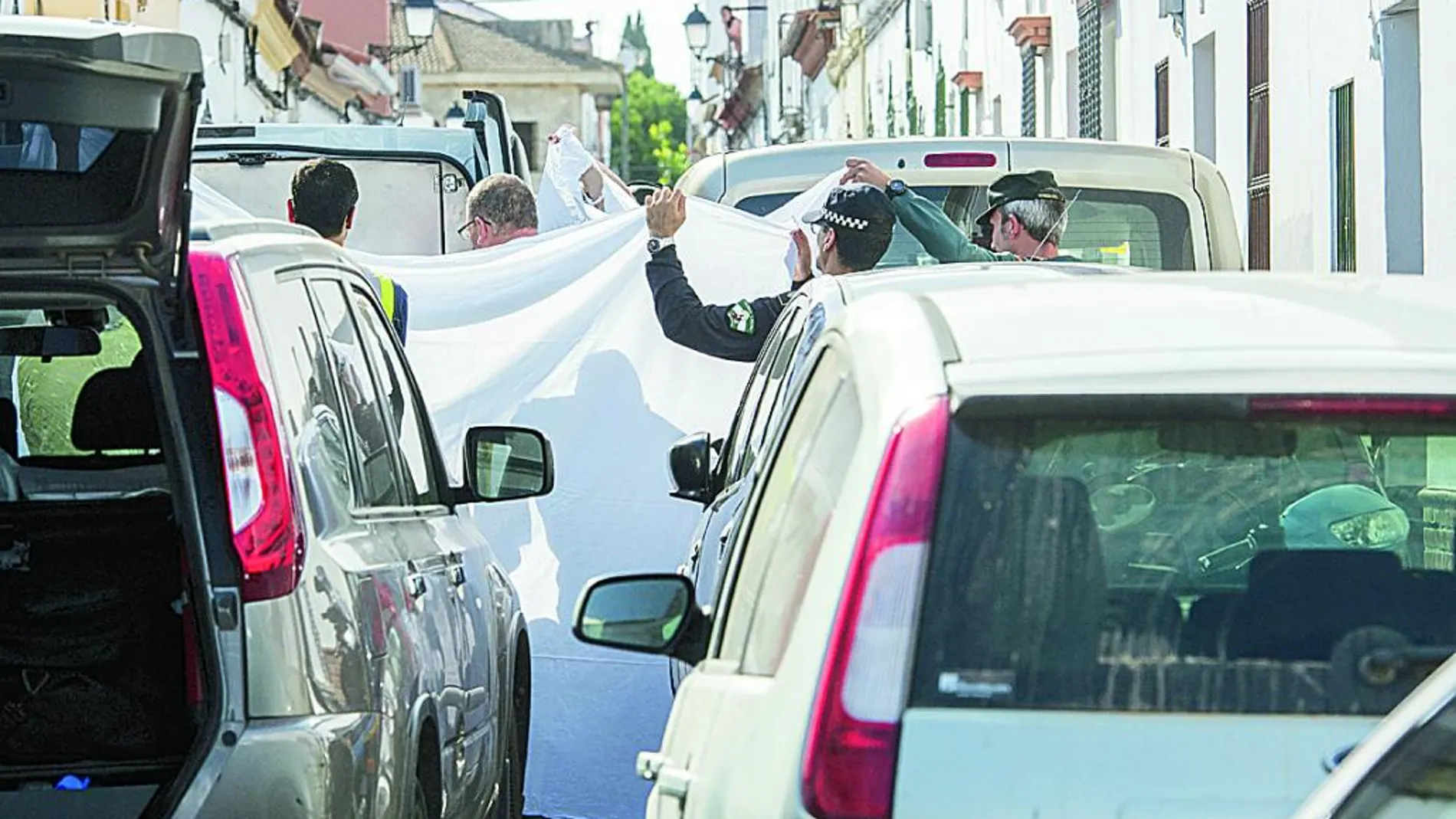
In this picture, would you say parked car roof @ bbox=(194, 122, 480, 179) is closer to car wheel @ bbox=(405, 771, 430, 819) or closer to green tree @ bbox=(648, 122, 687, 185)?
car wheel @ bbox=(405, 771, 430, 819)

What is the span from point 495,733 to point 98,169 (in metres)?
2.08

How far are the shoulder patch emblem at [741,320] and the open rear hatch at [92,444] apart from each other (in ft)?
7.71

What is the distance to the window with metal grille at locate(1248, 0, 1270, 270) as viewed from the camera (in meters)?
14.5

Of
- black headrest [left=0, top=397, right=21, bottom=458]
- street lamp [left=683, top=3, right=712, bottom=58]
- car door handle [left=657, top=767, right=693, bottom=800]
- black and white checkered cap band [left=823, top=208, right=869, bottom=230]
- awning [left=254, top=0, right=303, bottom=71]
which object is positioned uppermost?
street lamp [left=683, top=3, right=712, bottom=58]

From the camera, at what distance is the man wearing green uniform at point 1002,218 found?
331 inches

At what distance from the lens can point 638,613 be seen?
175 inches

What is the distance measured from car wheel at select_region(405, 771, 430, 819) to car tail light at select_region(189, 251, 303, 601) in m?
0.66

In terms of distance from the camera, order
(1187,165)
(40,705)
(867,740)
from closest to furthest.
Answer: (867,740) → (40,705) → (1187,165)

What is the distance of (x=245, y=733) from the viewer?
4230 mm

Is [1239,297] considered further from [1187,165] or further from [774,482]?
[1187,165]

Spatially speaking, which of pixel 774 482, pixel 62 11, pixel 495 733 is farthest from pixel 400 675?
pixel 62 11

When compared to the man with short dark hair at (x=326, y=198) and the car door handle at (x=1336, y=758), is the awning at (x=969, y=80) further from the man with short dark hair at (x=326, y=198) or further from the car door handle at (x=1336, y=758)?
the car door handle at (x=1336, y=758)

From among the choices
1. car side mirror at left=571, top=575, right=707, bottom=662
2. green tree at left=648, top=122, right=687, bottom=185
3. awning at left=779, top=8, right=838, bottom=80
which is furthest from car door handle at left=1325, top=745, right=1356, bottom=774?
green tree at left=648, top=122, right=687, bottom=185

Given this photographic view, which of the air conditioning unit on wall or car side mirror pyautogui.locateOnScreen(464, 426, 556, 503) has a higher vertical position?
the air conditioning unit on wall
